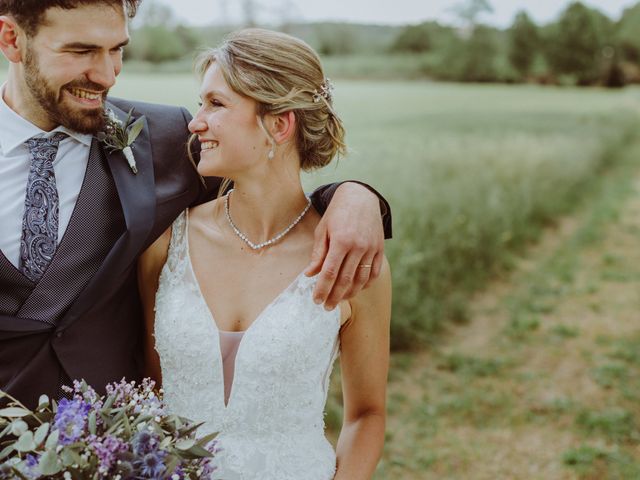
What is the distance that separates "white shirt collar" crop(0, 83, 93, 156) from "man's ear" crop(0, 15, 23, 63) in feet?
0.59

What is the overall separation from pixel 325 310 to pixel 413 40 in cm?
2960

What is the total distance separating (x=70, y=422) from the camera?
138 cm

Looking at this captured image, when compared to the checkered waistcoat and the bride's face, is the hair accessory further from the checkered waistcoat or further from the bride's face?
the checkered waistcoat

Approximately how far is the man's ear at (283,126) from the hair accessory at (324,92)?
0.33 feet

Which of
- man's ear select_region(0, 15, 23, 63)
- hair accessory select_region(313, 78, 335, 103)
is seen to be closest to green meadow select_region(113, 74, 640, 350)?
hair accessory select_region(313, 78, 335, 103)

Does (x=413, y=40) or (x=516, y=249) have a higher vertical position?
(x=413, y=40)

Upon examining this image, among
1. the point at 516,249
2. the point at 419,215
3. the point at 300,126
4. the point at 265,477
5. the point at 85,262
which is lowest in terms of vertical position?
the point at 516,249

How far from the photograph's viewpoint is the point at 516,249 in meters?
9.92

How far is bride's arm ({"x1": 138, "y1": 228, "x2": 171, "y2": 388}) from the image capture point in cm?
242

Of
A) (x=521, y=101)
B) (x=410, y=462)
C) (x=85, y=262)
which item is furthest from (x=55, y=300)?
(x=521, y=101)

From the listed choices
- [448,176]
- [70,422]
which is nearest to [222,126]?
[70,422]

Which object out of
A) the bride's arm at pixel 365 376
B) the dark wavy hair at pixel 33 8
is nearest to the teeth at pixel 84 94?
the dark wavy hair at pixel 33 8

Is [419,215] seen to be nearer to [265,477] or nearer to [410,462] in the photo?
[410,462]

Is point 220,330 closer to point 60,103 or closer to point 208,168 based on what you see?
point 208,168
